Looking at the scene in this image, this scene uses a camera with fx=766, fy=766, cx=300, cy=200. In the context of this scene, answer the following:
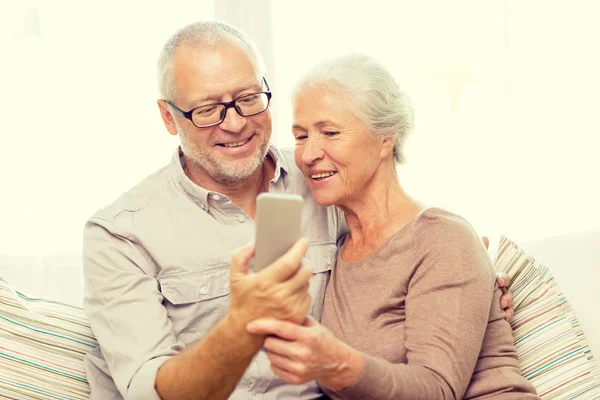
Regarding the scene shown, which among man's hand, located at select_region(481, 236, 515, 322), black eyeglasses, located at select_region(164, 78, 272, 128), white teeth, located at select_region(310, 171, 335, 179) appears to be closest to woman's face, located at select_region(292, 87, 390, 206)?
white teeth, located at select_region(310, 171, 335, 179)

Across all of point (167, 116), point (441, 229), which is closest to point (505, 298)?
point (441, 229)

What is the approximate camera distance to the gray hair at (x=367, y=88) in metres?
1.93

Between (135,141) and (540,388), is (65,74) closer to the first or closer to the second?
(135,141)

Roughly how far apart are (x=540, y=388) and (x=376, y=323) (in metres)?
0.53

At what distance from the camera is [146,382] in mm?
1777

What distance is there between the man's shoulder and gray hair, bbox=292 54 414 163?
1.52 feet

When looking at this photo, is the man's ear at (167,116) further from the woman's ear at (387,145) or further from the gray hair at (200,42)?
the woman's ear at (387,145)

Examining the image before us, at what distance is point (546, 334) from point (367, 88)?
844 mm

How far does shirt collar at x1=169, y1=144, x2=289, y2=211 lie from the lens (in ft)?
6.85

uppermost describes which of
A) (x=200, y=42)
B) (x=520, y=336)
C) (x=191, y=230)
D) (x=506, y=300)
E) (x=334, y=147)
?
(x=200, y=42)

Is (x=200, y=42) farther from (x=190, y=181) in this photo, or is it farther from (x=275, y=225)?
(x=275, y=225)

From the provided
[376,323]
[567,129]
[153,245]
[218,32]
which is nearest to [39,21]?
[218,32]

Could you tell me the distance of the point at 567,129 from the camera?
128 inches

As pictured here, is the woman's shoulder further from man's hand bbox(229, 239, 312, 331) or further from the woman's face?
man's hand bbox(229, 239, 312, 331)
